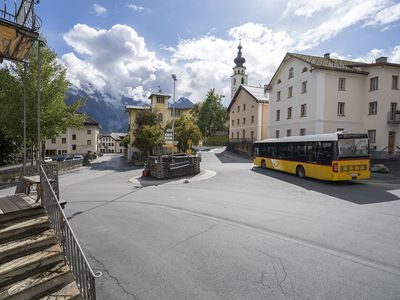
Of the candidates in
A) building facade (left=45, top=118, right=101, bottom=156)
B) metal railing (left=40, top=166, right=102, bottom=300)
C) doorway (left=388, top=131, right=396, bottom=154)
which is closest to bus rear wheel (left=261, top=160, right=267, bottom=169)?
doorway (left=388, top=131, right=396, bottom=154)

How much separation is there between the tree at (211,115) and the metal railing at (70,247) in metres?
57.9

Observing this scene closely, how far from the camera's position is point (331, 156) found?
1427cm

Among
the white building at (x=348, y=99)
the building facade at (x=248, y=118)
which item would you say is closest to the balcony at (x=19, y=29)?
the white building at (x=348, y=99)

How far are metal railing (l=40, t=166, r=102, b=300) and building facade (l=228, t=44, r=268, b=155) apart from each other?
3790cm

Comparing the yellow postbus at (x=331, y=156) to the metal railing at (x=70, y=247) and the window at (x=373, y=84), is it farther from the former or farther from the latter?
the window at (x=373, y=84)

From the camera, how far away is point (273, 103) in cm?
3747

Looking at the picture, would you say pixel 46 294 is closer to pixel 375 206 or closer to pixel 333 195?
pixel 375 206

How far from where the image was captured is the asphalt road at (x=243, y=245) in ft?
14.4

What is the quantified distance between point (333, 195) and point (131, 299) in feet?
35.1

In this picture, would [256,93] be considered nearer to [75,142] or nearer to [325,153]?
[325,153]

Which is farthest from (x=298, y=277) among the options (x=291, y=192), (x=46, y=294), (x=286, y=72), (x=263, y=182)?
(x=286, y=72)

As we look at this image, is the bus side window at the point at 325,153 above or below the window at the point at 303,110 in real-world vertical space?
below

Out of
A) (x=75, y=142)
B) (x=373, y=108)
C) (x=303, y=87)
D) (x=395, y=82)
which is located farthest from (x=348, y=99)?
(x=75, y=142)

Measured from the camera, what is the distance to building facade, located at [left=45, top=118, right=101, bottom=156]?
2436 inches
